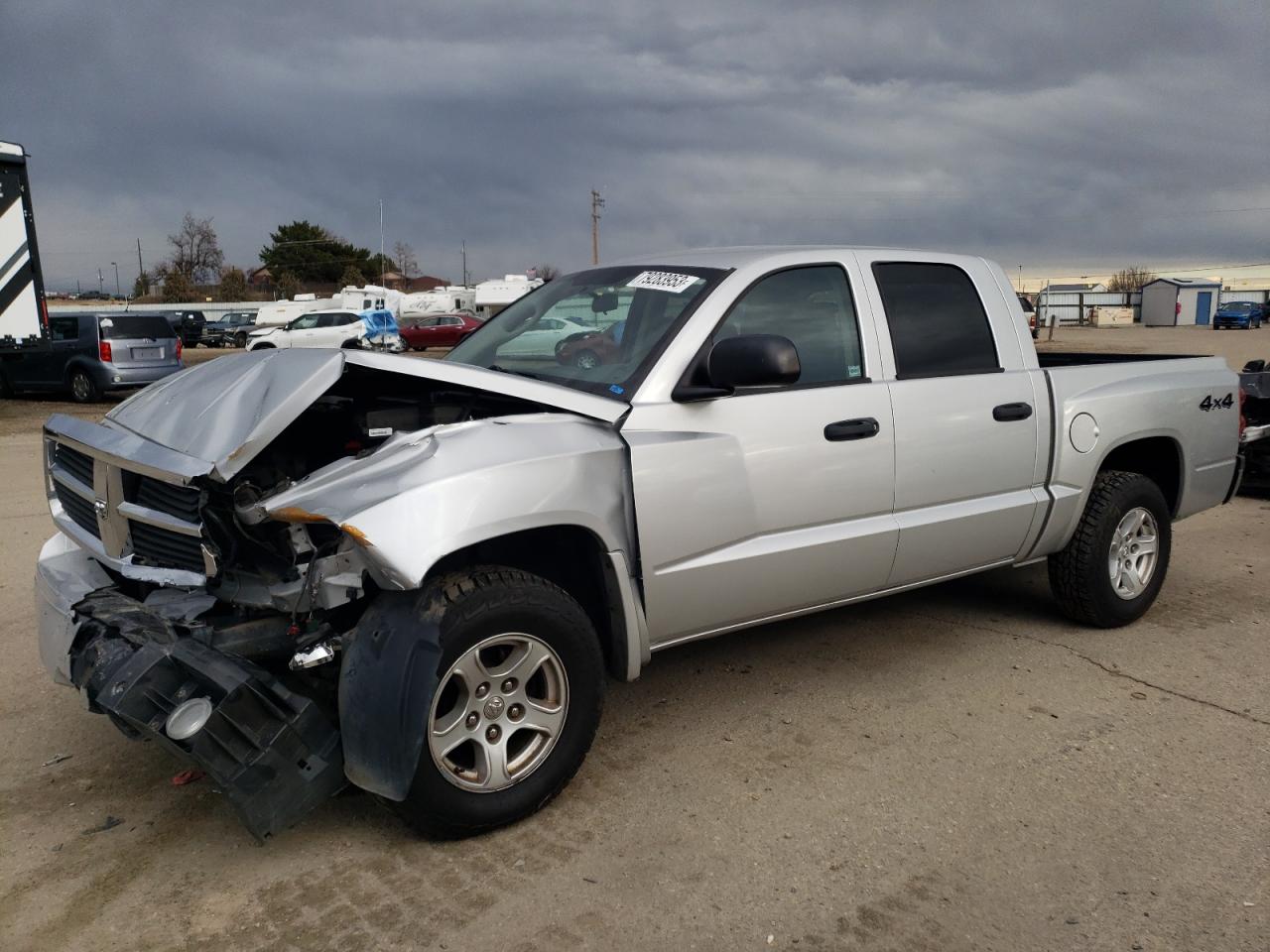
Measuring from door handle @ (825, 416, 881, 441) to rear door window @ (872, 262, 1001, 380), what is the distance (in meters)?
0.33

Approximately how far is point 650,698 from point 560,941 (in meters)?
1.68

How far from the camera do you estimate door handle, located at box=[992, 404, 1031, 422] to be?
4.42 metres

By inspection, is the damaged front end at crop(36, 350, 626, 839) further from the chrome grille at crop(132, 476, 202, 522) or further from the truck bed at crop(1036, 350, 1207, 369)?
the truck bed at crop(1036, 350, 1207, 369)

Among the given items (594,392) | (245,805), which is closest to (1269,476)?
(594,392)

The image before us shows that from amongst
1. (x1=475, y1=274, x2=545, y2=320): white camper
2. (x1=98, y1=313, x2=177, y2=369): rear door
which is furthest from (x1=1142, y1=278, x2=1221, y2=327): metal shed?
(x1=98, y1=313, x2=177, y2=369): rear door

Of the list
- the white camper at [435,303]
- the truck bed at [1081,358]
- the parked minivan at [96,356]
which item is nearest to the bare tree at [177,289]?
the white camper at [435,303]

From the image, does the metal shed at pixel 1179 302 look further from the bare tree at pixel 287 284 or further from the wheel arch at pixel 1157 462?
the wheel arch at pixel 1157 462

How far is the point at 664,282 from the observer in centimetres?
405

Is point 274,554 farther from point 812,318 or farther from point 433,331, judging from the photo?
point 433,331

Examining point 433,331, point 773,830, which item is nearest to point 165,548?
point 773,830

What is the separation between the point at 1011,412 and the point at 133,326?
1654 cm

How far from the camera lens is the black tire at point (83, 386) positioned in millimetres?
17203

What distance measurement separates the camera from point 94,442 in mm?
3461

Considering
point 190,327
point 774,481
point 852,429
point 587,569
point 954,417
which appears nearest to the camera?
point 587,569
